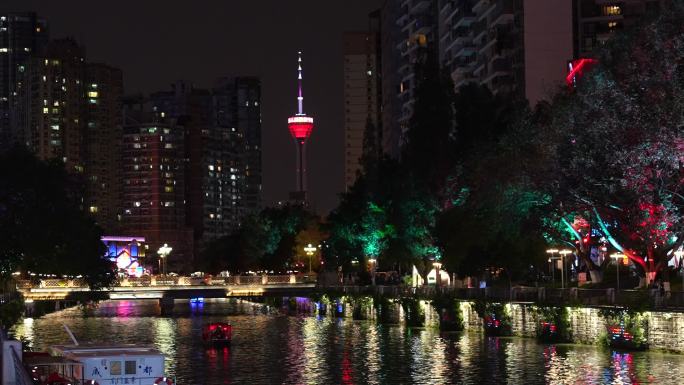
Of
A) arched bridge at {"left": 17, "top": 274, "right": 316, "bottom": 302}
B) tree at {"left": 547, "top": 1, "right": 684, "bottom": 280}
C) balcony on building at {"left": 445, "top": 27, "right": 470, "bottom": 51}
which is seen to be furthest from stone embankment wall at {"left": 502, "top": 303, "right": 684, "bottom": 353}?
balcony on building at {"left": 445, "top": 27, "right": 470, "bottom": 51}

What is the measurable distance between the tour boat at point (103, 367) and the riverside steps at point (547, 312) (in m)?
29.3

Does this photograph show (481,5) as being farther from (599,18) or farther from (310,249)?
(310,249)

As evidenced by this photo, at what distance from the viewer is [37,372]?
158 ft

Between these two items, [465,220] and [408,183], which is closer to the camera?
[465,220]

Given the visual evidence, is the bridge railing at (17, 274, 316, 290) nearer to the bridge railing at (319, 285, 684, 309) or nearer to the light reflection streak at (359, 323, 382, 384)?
the bridge railing at (319, 285, 684, 309)

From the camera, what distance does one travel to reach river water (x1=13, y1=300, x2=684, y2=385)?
2402 inches

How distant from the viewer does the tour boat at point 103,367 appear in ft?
159

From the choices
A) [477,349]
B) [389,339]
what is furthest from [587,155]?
[389,339]

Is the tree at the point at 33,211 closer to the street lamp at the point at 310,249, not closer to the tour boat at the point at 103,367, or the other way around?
the tour boat at the point at 103,367

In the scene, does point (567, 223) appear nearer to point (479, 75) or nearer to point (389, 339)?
point (389, 339)

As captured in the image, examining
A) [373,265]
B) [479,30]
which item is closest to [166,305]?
[373,265]

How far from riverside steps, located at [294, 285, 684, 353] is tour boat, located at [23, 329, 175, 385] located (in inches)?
1152

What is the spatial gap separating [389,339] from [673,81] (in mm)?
32046

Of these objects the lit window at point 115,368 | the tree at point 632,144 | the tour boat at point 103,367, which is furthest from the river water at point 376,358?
the lit window at point 115,368
